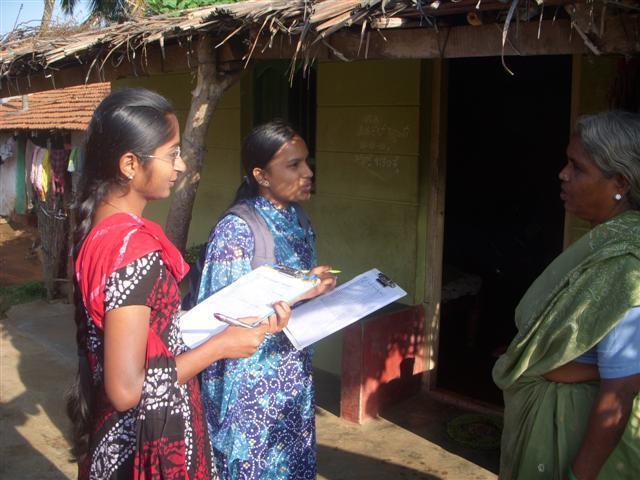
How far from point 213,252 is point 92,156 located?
768mm

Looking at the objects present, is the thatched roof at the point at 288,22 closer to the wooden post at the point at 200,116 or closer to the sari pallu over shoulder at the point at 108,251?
the wooden post at the point at 200,116

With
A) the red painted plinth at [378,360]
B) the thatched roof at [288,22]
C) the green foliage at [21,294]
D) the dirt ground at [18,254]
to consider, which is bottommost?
the dirt ground at [18,254]

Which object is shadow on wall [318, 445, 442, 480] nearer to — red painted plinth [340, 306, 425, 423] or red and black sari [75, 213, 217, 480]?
red painted plinth [340, 306, 425, 423]

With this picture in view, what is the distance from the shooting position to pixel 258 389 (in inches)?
99.4

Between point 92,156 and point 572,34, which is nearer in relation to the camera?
point 92,156

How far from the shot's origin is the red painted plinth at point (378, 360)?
443cm

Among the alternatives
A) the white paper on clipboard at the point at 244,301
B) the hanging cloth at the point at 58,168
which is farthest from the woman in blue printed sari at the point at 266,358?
the hanging cloth at the point at 58,168

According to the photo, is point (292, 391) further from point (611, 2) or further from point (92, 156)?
point (611, 2)

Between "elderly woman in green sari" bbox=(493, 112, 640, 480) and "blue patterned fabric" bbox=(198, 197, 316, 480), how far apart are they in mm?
921

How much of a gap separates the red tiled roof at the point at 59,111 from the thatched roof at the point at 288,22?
7.43m

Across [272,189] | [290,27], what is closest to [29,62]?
[290,27]

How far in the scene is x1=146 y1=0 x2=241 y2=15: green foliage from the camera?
6.29m

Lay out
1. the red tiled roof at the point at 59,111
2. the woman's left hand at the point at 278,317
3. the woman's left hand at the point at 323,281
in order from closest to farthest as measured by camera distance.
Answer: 1. the woman's left hand at the point at 278,317
2. the woman's left hand at the point at 323,281
3. the red tiled roof at the point at 59,111

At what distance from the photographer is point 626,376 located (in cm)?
164
